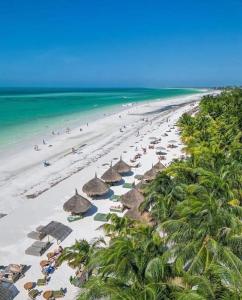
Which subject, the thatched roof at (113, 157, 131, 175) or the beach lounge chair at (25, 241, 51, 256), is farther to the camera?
the thatched roof at (113, 157, 131, 175)

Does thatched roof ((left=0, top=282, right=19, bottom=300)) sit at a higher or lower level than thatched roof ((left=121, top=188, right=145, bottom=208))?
lower

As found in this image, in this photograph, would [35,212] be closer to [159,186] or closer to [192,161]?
[159,186]

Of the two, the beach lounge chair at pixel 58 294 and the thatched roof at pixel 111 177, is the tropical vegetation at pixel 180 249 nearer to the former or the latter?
the beach lounge chair at pixel 58 294

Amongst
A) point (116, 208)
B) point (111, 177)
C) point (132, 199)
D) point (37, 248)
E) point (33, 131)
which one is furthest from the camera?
point (33, 131)

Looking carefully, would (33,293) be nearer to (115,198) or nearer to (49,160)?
(115,198)

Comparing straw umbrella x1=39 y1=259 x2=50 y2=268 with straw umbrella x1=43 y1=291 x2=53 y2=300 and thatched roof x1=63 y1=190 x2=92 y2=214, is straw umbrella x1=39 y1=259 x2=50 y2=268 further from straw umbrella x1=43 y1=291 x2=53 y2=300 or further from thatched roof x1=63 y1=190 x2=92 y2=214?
thatched roof x1=63 y1=190 x2=92 y2=214

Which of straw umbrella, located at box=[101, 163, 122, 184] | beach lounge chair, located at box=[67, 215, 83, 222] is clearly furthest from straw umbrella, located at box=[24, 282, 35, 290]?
straw umbrella, located at box=[101, 163, 122, 184]

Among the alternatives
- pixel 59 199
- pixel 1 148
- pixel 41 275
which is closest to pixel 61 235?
pixel 41 275

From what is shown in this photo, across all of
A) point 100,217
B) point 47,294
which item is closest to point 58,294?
point 47,294

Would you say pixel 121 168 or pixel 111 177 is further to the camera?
pixel 121 168
